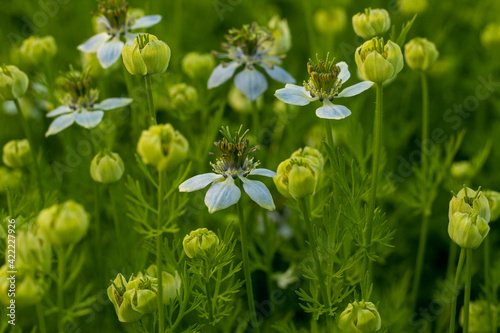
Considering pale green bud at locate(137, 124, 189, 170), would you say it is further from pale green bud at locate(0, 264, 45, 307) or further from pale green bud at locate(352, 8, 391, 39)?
pale green bud at locate(352, 8, 391, 39)

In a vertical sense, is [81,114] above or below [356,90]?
below

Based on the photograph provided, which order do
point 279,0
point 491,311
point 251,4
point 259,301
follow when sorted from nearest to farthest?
1. point 491,311
2. point 259,301
3. point 251,4
4. point 279,0

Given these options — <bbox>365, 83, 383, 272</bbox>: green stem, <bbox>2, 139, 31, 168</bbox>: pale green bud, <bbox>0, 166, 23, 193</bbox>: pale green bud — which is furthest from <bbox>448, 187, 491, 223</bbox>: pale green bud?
<bbox>0, 166, 23, 193</bbox>: pale green bud

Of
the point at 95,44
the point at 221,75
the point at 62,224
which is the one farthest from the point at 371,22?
the point at 62,224

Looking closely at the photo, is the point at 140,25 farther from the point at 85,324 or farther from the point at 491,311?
the point at 491,311

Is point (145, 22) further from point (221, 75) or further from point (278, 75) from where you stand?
point (278, 75)

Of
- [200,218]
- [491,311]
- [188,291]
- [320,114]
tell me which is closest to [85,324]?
[200,218]
